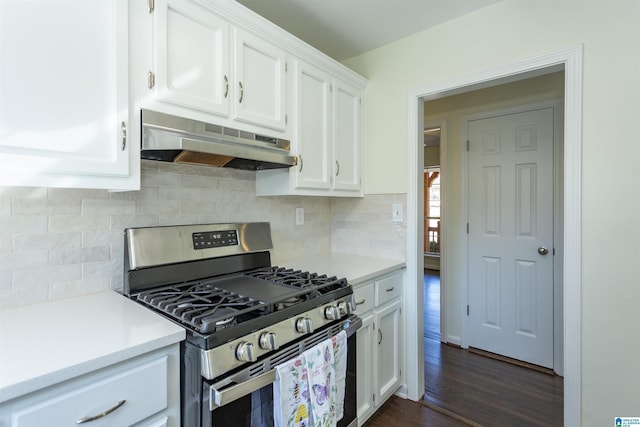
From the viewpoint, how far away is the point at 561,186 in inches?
97.4

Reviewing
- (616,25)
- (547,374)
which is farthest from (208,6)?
(547,374)

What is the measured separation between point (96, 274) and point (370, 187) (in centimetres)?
174

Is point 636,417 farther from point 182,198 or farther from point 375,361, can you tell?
point 182,198

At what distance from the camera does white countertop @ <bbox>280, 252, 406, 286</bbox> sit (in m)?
1.83

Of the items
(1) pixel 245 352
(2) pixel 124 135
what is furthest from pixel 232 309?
(2) pixel 124 135

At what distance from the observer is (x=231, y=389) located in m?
0.98

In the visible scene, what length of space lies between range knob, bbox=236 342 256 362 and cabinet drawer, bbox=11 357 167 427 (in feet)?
0.71

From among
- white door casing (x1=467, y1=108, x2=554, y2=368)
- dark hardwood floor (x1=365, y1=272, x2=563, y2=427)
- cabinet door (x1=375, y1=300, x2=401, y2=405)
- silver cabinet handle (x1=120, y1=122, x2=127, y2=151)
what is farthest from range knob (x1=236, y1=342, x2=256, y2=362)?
white door casing (x1=467, y1=108, x2=554, y2=368)

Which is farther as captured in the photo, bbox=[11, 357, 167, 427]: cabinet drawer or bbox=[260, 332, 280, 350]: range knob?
bbox=[260, 332, 280, 350]: range knob

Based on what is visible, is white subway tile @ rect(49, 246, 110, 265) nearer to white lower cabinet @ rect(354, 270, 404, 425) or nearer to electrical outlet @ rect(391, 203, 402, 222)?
white lower cabinet @ rect(354, 270, 404, 425)

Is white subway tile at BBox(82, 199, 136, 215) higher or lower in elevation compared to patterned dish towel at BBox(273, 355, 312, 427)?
higher

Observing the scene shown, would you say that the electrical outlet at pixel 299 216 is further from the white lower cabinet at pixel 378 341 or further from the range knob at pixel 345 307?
the range knob at pixel 345 307

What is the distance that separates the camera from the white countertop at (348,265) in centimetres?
183

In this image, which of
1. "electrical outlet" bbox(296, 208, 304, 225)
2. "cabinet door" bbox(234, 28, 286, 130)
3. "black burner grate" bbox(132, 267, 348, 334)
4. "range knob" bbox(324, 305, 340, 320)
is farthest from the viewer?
"electrical outlet" bbox(296, 208, 304, 225)
